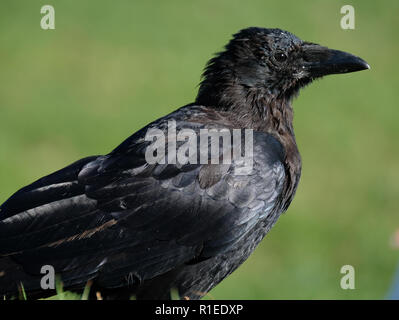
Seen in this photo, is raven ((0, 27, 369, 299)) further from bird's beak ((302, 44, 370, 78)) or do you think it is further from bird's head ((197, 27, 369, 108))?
bird's beak ((302, 44, 370, 78))

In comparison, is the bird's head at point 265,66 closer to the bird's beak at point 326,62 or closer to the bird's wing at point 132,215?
the bird's beak at point 326,62

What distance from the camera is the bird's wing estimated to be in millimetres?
6055

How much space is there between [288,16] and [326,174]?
18.9 feet

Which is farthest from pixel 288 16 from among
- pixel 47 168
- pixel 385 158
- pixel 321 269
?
pixel 321 269

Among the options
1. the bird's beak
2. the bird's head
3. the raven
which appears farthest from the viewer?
the bird's beak

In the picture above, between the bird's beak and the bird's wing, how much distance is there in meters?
0.99

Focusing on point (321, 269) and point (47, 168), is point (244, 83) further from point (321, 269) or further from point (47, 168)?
point (47, 168)

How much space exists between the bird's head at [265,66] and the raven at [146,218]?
32 cm

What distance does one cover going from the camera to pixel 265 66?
7012 millimetres

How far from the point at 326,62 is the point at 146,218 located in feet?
6.44

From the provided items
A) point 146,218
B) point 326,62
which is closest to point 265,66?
point 326,62

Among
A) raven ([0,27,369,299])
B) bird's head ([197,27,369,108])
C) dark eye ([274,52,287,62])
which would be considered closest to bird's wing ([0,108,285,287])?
raven ([0,27,369,299])

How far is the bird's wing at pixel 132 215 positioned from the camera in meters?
6.05
